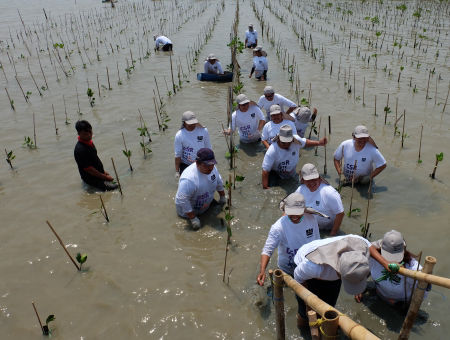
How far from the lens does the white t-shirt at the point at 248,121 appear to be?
7965mm

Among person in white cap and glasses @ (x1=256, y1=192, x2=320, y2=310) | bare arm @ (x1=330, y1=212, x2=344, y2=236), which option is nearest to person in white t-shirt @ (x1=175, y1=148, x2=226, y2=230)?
person in white cap and glasses @ (x1=256, y1=192, x2=320, y2=310)

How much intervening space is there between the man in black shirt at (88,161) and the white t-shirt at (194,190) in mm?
1793

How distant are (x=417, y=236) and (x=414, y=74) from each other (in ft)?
31.4

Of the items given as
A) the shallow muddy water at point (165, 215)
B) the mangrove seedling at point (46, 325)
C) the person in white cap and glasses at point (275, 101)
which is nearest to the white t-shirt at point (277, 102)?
the person in white cap and glasses at point (275, 101)

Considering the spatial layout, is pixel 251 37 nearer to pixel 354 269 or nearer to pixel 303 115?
pixel 303 115

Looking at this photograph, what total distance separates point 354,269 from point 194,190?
303 cm

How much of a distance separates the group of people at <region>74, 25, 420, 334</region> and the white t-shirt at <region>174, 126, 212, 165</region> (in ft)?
0.06

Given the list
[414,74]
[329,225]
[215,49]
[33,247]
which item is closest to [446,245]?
[329,225]

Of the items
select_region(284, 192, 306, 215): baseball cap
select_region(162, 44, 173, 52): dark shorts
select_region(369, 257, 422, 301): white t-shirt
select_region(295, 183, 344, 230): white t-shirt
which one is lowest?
select_region(369, 257, 422, 301): white t-shirt

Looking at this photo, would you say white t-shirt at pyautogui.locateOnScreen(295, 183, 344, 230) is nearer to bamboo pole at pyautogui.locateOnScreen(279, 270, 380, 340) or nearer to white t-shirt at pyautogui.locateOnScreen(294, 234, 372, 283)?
white t-shirt at pyautogui.locateOnScreen(294, 234, 372, 283)

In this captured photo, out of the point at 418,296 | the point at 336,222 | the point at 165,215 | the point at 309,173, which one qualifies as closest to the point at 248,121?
the point at 165,215

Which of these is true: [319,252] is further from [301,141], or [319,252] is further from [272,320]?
[301,141]

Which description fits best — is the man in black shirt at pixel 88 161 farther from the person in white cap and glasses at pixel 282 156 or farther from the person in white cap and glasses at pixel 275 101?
the person in white cap and glasses at pixel 275 101

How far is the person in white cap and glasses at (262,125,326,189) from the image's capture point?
6.16m
